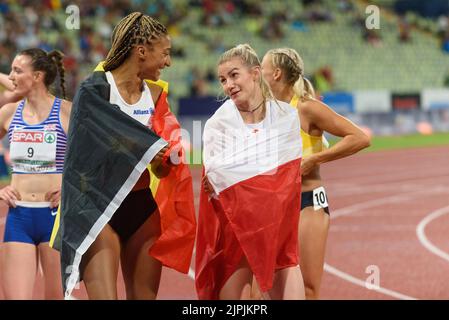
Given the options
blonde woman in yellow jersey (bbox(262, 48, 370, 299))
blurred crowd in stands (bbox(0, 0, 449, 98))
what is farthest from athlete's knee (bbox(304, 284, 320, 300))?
blurred crowd in stands (bbox(0, 0, 449, 98))

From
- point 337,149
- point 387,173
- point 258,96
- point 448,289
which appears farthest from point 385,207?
point 258,96

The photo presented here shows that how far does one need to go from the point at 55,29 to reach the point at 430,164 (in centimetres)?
1103

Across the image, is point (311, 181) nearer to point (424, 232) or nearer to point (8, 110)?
point (8, 110)

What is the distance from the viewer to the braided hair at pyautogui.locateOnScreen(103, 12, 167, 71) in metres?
4.94

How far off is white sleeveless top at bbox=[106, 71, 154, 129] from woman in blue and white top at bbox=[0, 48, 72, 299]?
3.90 ft

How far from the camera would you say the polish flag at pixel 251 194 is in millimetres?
4906

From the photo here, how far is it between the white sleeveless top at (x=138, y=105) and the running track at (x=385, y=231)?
13.5 feet

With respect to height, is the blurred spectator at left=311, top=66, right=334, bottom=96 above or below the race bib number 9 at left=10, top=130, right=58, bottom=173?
above

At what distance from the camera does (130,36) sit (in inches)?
195

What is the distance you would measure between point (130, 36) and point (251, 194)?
988mm

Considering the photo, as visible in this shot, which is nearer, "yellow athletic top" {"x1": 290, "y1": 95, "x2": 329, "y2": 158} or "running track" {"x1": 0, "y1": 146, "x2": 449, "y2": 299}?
"yellow athletic top" {"x1": 290, "y1": 95, "x2": 329, "y2": 158}

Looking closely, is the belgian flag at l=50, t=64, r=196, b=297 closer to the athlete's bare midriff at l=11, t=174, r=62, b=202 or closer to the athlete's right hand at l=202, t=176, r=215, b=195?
the athlete's right hand at l=202, t=176, r=215, b=195

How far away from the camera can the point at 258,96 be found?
511 centimetres

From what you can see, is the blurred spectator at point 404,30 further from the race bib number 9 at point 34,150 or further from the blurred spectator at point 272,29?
the race bib number 9 at point 34,150
